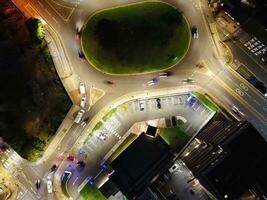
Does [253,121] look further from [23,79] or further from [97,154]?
[23,79]

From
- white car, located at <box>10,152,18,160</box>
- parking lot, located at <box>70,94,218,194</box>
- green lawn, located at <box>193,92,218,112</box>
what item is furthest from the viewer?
parking lot, located at <box>70,94,218,194</box>

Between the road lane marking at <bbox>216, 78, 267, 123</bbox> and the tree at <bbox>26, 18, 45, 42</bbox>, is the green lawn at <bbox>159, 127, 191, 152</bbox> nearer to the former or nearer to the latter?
the road lane marking at <bbox>216, 78, 267, 123</bbox>

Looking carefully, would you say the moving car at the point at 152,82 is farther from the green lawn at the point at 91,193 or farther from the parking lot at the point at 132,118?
the green lawn at the point at 91,193

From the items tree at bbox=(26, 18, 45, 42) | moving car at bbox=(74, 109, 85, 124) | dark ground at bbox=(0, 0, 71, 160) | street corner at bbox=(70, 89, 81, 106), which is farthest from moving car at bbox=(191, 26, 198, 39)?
tree at bbox=(26, 18, 45, 42)

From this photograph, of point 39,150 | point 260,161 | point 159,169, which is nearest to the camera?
point 260,161

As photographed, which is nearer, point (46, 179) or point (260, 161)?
point (260, 161)

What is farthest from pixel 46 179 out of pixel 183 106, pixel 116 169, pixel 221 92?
pixel 221 92
